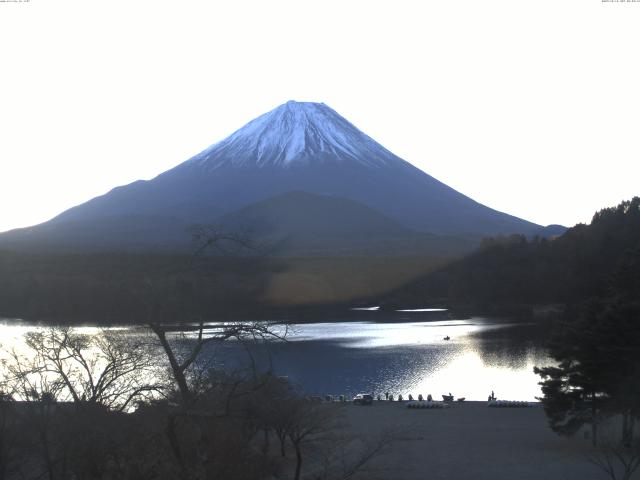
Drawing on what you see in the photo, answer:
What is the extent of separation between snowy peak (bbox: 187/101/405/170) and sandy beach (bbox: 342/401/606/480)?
6620 cm

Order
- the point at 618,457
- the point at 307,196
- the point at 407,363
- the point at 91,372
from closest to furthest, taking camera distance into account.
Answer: the point at 91,372 → the point at 618,457 → the point at 407,363 → the point at 307,196

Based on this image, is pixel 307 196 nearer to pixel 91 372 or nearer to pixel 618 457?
pixel 618 457

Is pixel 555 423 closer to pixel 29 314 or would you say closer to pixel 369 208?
pixel 29 314

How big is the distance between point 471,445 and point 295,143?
2856 inches

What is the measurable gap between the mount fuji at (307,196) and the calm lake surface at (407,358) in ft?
92.0

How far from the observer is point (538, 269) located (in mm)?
39562

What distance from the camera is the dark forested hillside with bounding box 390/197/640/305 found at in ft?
120

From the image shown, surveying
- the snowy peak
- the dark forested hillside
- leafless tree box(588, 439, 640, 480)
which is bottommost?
leafless tree box(588, 439, 640, 480)

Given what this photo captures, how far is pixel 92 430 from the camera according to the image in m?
4.88

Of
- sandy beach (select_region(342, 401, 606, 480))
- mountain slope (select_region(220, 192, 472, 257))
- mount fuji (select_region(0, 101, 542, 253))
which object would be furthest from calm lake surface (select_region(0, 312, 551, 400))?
mount fuji (select_region(0, 101, 542, 253))

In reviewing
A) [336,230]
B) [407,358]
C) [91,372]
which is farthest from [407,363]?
[336,230]

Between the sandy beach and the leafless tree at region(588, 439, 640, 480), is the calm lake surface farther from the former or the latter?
the leafless tree at region(588, 439, 640, 480)

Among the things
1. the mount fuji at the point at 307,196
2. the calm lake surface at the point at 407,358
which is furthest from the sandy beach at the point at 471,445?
the mount fuji at the point at 307,196

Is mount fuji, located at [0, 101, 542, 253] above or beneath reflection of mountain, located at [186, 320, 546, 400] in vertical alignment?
above
